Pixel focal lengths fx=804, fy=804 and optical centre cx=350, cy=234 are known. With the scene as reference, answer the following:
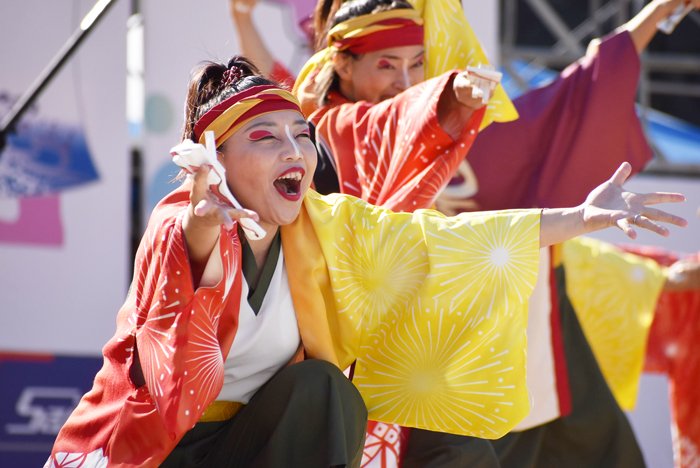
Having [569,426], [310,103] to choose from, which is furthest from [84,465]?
[569,426]

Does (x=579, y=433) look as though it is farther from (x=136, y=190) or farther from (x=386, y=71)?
(x=136, y=190)

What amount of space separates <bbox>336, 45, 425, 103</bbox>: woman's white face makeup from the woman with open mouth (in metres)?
0.67

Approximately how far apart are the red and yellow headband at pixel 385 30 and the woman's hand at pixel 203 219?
3.58ft

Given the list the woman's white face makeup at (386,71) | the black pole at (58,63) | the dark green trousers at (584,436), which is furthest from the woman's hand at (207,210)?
the dark green trousers at (584,436)

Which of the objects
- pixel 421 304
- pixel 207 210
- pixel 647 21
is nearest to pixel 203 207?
pixel 207 210

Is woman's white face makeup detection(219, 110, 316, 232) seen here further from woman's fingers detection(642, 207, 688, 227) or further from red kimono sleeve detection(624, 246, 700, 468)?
red kimono sleeve detection(624, 246, 700, 468)

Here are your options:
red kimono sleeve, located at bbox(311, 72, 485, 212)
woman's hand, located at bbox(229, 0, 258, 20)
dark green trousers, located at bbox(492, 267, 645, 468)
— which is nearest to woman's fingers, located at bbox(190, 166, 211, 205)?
red kimono sleeve, located at bbox(311, 72, 485, 212)

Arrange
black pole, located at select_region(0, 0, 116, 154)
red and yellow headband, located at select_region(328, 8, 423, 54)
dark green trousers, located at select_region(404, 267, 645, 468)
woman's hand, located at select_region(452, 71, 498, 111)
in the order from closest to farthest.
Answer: woman's hand, located at select_region(452, 71, 498, 111), red and yellow headband, located at select_region(328, 8, 423, 54), black pole, located at select_region(0, 0, 116, 154), dark green trousers, located at select_region(404, 267, 645, 468)

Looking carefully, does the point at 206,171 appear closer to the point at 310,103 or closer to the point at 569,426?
the point at 310,103

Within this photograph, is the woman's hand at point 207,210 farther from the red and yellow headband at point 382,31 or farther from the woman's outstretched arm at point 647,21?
the woman's outstretched arm at point 647,21

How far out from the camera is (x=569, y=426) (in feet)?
8.27

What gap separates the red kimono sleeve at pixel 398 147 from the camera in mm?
1896

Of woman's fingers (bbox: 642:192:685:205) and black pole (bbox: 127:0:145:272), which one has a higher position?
woman's fingers (bbox: 642:192:685:205)

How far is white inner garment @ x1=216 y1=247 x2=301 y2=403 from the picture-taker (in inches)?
59.1
